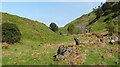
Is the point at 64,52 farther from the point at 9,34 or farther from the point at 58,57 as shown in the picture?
the point at 9,34

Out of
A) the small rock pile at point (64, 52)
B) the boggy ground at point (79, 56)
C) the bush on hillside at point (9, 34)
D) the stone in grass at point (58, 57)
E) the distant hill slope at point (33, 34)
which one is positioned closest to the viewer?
the boggy ground at point (79, 56)

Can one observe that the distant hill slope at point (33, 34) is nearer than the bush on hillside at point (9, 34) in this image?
No

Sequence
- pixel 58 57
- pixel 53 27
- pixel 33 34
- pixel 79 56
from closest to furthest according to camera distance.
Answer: pixel 79 56, pixel 58 57, pixel 33 34, pixel 53 27

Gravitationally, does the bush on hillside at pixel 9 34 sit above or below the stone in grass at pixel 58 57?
above

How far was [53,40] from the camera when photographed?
63844mm

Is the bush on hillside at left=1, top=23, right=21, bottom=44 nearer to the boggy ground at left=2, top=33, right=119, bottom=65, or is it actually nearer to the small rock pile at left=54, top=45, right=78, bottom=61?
the boggy ground at left=2, top=33, right=119, bottom=65

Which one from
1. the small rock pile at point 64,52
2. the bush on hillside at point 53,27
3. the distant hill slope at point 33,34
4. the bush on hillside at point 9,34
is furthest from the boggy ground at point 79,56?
the bush on hillside at point 53,27

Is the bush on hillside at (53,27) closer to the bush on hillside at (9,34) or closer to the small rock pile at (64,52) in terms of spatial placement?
the bush on hillside at (9,34)

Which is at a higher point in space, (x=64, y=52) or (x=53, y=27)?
(x=53, y=27)

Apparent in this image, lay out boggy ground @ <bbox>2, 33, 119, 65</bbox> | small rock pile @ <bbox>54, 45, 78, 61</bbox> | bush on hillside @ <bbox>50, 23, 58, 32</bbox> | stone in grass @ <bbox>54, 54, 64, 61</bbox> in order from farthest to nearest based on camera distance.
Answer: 1. bush on hillside @ <bbox>50, 23, 58, 32</bbox>
2. small rock pile @ <bbox>54, 45, 78, 61</bbox>
3. stone in grass @ <bbox>54, 54, 64, 61</bbox>
4. boggy ground @ <bbox>2, 33, 119, 65</bbox>

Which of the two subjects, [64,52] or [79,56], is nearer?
[79,56]

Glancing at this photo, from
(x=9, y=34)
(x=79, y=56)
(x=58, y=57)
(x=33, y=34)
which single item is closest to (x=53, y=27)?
(x=33, y=34)

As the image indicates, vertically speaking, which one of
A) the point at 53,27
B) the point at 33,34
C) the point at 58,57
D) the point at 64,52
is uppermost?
the point at 53,27

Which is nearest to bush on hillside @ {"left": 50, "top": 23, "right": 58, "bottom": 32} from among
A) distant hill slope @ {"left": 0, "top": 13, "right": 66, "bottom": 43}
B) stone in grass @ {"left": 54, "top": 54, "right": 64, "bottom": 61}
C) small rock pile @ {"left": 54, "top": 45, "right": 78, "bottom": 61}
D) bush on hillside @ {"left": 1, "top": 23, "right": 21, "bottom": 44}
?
distant hill slope @ {"left": 0, "top": 13, "right": 66, "bottom": 43}
